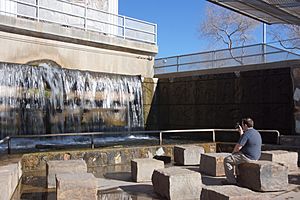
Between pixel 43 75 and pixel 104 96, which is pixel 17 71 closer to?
pixel 43 75

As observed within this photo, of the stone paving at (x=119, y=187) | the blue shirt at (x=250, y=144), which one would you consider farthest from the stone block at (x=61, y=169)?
the blue shirt at (x=250, y=144)

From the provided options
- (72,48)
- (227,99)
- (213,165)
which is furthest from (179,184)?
(72,48)

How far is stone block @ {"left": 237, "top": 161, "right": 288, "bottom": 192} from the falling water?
11.3 m

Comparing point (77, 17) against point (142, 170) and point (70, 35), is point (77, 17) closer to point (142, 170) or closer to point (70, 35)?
point (70, 35)

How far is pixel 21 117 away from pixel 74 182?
35.2 ft

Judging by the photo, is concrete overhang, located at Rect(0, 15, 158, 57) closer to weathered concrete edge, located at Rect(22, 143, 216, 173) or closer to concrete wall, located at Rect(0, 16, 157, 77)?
concrete wall, located at Rect(0, 16, 157, 77)

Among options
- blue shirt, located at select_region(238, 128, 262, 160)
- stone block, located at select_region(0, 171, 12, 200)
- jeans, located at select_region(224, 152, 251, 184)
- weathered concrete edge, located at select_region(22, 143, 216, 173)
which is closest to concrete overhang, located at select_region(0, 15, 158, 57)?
weathered concrete edge, located at select_region(22, 143, 216, 173)

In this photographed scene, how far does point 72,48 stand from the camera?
19.2 m

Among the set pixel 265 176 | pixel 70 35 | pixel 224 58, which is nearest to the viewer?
pixel 265 176

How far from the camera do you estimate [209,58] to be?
901 inches

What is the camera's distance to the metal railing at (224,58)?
1911cm

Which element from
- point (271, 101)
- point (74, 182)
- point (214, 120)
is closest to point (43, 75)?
point (214, 120)

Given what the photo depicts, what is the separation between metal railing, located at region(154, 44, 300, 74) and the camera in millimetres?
19109

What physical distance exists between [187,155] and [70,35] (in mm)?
10063
